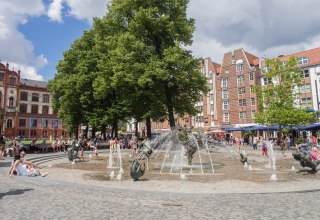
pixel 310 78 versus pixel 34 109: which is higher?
→ pixel 310 78

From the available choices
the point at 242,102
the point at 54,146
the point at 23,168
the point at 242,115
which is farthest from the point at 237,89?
the point at 23,168

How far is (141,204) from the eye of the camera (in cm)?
855

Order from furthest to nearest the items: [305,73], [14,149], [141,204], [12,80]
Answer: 1. [12,80]
2. [305,73]
3. [14,149]
4. [141,204]

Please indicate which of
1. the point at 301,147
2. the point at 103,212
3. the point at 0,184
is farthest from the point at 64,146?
the point at 103,212

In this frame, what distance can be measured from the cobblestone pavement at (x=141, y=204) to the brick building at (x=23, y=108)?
6834cm

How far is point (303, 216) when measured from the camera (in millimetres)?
7152

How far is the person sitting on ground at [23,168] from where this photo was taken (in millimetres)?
13867

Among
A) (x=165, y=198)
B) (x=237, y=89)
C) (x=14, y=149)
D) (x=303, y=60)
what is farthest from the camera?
(x=237, y=89)

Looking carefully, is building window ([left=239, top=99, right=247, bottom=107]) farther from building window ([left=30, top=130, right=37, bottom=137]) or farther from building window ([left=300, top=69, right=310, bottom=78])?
building window ([left=30, top=130, right=37, bottom=137])

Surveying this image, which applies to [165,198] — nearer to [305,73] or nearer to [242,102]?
[305,73]

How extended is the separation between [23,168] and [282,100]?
111 ft

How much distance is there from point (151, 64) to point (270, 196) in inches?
791

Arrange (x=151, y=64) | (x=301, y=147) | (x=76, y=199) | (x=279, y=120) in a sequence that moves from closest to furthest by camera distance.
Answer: (x=76, y=199) < (x=301, y=147) < (x=151, y=64) < (x=279, y=120)

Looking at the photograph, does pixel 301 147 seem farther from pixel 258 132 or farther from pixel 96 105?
pixel 258 132
